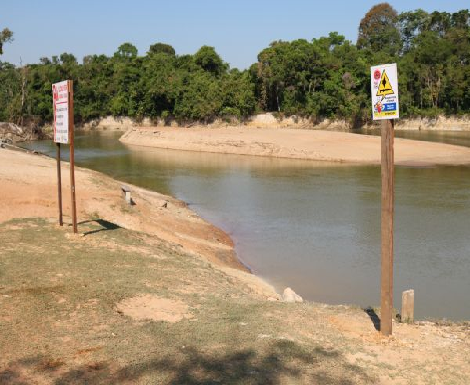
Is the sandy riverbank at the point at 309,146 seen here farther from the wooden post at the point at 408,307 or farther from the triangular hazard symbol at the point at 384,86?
the triangular hazard symbol at the point at 384,86

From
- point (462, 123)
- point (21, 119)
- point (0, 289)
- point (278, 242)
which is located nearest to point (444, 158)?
point (278, 242)

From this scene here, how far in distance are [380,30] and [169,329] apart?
10321 centimetres

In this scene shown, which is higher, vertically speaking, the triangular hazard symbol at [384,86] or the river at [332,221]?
the triangular hazard symbol at [384,86]

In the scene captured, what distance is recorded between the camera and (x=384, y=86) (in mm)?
6488

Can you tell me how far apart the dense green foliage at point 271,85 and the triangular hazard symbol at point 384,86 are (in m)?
58.4

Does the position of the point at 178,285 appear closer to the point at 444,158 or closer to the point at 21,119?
the point at 444,158

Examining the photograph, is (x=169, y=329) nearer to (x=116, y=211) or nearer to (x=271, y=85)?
(x=116, y=211)

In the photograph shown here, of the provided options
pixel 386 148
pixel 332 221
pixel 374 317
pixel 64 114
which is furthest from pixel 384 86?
pixel 332 221

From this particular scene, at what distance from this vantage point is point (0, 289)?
7645 millimetres

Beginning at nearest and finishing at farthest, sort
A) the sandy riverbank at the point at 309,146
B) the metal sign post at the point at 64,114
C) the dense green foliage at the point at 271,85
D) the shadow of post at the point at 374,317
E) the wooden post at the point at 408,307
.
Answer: the shadow of post at the point at 374,317, the wooden post at the point at 408,307, the metal sign post at the point at 64,114, the sandy riverbank at the point at 309,146, the dense green foliage at the point at 271,85

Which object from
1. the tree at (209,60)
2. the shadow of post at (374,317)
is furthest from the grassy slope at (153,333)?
the tree at (209,60)

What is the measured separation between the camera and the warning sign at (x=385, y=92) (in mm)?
6387

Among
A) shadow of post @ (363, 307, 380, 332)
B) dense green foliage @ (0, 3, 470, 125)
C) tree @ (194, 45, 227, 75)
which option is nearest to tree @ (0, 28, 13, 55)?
dense green foliage @ (0, 3, 470, 125)

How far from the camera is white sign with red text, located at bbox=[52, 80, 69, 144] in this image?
34.3 ft
